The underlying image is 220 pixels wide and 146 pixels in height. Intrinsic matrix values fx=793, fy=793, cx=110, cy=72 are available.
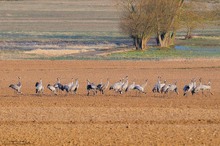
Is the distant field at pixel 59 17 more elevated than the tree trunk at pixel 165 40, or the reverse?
the distant field at pixel 59 17

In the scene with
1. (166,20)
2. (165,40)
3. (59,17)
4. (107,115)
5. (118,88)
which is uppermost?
(59,17)

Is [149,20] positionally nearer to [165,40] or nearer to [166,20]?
[166,20]

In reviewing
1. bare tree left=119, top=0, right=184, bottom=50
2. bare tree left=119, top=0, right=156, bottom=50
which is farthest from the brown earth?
bare tree left=119, top=0, right=184, bottom=50

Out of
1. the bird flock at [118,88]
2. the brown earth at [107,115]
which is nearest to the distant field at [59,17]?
the brown earth at [107,115]

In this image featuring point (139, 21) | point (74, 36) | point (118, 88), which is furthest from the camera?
point (74, 36)

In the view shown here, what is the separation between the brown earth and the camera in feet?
50.9

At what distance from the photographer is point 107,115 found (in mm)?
18734

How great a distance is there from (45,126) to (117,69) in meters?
14.9

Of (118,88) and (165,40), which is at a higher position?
(165,40)

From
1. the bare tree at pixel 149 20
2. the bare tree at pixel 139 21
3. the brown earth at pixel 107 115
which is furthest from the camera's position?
the bare tree at pixel 149 20

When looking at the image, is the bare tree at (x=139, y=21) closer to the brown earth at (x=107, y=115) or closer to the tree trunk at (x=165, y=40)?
the tree trunk at (x=165, y=40)

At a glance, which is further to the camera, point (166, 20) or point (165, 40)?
point (165, 40)

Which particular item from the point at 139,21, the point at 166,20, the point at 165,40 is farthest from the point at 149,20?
the point at 165,40

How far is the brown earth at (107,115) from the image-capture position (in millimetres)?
15508
